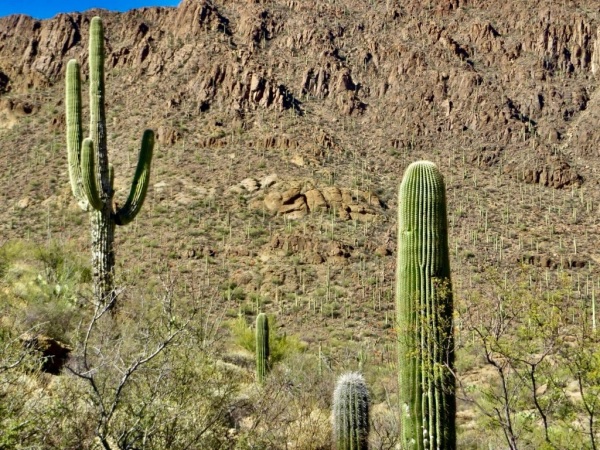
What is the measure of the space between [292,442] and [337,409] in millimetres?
1111

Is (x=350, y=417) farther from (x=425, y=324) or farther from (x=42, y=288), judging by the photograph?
(x=42, y=288)

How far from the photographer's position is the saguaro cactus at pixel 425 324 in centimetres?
600

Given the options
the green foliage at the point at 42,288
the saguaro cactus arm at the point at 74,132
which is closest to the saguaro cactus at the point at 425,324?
the green foliage at the point at 42,288

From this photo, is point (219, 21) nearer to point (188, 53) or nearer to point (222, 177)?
point (188, 53)

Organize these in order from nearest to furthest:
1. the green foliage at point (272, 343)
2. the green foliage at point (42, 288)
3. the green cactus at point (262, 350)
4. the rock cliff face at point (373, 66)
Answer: the green foliage at point (42, 288)
the green cactus at point (262, 350)
the green foliage at point (272, 343)
the rock cliff face at point (373, 66)

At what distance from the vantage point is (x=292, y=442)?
7.75 metres

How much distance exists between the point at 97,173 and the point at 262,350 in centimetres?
457

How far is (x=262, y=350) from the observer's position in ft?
39.9

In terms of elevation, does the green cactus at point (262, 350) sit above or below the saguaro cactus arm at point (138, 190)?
below

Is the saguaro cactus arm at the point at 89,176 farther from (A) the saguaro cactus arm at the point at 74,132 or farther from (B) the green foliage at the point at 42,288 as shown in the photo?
(B) the green foliage at the point at 42,288

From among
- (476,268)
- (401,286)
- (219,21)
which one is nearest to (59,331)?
(401,286)

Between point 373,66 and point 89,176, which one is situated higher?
point 373,66

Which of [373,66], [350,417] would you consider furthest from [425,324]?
[373,66]

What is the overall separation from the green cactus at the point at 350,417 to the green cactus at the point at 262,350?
458 cm
